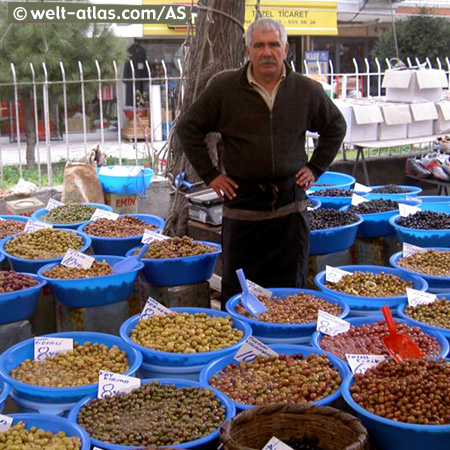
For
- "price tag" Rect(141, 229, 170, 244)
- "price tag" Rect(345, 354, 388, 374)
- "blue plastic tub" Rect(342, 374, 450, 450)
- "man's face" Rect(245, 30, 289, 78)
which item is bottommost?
"blue plastic tub" Rect(342, 374, 450, 450)

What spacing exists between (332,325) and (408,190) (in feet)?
9.24

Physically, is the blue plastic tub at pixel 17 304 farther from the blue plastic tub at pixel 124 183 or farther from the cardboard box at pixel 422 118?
the cardboard box at pixel 422 118

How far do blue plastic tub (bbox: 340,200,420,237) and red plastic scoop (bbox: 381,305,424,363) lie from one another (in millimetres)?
1957

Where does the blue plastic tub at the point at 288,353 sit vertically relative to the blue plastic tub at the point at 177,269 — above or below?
below

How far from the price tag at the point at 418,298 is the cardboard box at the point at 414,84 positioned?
15.4ft

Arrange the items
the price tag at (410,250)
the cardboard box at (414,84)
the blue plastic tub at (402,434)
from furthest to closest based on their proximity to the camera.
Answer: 1. the cardboard box at (414,84)
2. the price tag at (410,250)
3. the blue plastic tub at (402,434)

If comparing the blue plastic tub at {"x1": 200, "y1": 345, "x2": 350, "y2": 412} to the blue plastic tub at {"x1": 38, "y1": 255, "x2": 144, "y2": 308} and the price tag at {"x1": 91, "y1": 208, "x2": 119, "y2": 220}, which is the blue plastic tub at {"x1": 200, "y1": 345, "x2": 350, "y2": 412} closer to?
the blue plastic tub at {"x1": 38, "y1": 255, "x2": 144, "y2": 308}

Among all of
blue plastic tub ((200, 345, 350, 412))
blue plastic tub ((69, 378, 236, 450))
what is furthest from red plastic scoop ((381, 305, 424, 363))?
blue plastic tub ((69, 378, 236, 450))

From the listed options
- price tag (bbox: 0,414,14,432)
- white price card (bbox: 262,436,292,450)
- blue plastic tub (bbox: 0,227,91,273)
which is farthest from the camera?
blue plastic tub (bbox: 0,227,91,273)

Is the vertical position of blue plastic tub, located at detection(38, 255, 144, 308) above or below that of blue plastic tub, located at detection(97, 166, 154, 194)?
below

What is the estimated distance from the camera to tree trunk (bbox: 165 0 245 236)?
419cm

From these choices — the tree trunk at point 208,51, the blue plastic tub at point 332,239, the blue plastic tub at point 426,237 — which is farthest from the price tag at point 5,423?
the blue plastic tub at point 426,237

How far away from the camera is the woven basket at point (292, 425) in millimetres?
1926

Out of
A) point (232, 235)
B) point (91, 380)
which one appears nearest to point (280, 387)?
point (91, 380)
